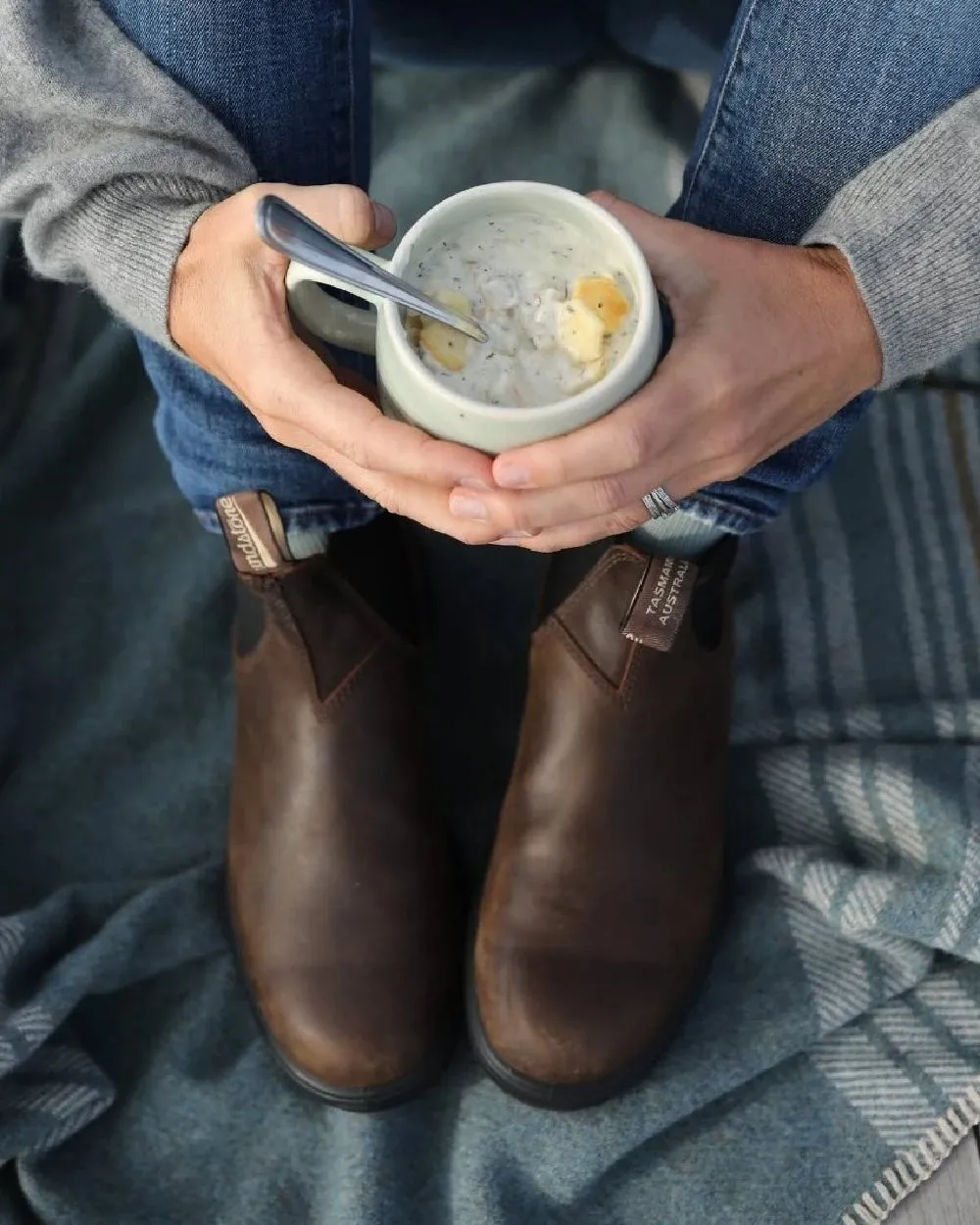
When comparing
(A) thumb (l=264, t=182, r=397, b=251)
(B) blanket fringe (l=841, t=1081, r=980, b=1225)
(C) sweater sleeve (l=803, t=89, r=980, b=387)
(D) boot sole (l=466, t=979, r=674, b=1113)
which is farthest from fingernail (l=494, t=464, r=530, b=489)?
(B) blanket fringe (l=841, t=1081, r=980, b=1225)

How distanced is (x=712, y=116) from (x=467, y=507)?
304 mm

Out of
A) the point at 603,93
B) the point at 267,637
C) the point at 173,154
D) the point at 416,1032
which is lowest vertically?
the point at 416,1032

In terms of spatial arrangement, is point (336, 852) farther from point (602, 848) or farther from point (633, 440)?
point (633, 440)

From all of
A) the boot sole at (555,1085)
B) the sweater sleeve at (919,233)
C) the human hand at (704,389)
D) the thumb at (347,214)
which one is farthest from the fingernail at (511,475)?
the boot sole at (555,1085)

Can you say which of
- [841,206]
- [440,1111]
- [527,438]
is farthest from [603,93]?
[440,1111]

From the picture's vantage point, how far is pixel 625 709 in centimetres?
69

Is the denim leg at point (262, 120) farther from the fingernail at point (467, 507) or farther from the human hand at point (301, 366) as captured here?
the fingernail at point (467, 507)

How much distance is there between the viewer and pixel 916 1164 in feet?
2.28

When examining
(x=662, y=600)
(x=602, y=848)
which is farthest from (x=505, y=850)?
(x=662, y=600)

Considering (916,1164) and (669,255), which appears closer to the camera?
(669,255)

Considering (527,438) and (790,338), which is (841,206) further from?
(527,438)

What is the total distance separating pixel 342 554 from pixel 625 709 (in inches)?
7.9

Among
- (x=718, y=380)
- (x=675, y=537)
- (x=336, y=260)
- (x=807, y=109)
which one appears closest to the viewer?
(x=336, y=260)

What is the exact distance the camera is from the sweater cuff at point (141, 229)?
1.78ft
